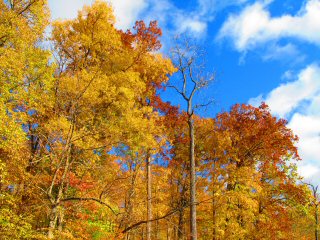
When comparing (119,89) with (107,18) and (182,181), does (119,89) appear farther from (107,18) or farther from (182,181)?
(182,181)

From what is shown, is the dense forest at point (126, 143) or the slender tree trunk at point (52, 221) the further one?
the dense forest at point (126, 143)

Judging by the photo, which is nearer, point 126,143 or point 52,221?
point 52,221

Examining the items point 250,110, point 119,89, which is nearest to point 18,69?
point 119,89

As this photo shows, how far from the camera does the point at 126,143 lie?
37.8 feet

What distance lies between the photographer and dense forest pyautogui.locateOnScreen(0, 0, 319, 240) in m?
10.5

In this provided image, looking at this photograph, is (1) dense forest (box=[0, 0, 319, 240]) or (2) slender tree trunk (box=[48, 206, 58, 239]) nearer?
(2) slender tree trunk (box=[48, 206, 58, 239])

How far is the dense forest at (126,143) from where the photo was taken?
1055 cm

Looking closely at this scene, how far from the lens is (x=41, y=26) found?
39.7 feet

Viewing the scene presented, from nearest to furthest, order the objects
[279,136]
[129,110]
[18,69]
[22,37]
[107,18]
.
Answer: [18,69] < [22,37] < [129,110] < [107,18] < [279,136]

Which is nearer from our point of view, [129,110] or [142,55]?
[129,110]

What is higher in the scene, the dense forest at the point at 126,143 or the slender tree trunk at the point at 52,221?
the dense forest at the point at 126,143

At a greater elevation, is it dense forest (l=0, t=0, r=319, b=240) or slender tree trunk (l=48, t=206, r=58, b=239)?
dense forest (l=0, t=0, r=319, b=240)

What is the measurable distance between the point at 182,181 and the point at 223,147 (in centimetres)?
377

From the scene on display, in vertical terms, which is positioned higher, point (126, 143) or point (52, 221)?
point (126, 143)
